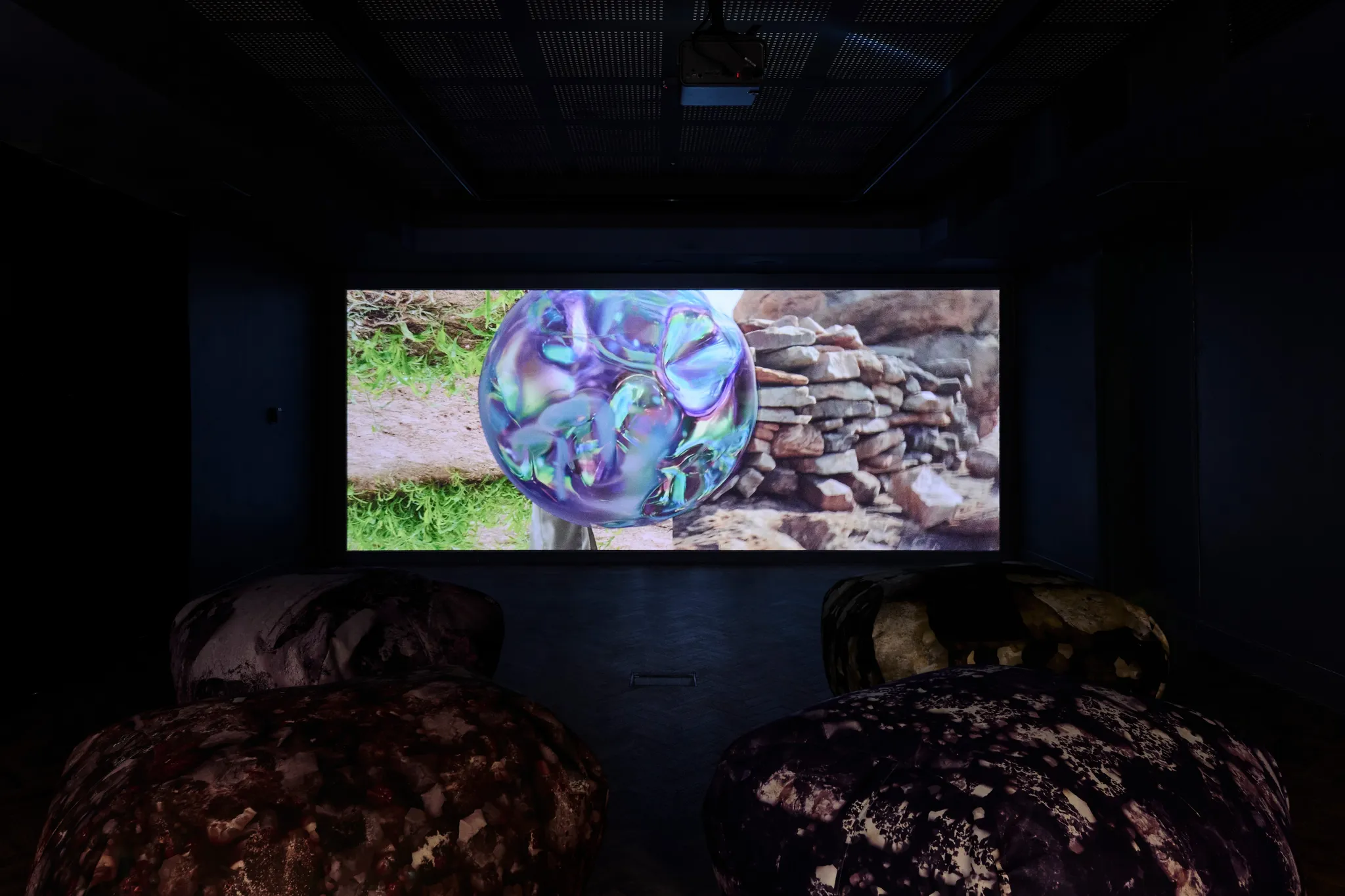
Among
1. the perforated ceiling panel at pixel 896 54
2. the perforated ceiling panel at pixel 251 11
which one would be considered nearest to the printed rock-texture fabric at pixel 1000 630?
the perforated ceiling panel at pixel 896 54

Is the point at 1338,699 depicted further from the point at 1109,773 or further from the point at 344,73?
the point at 344,73

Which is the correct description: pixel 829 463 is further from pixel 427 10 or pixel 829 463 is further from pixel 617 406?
pixel 427 10

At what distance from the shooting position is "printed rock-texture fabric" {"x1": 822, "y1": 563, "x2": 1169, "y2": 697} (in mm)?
2039

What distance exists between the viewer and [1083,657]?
203 cm

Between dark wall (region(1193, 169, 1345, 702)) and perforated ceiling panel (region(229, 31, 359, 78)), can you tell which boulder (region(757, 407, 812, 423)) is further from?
perforated ceiling panel (region(229, 31, 359, 78))

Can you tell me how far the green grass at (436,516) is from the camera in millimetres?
6418

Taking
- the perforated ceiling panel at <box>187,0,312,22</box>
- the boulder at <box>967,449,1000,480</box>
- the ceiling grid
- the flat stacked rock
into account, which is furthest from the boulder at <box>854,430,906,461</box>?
the perforated ceiling panel at <box>187,0,312,22</box>

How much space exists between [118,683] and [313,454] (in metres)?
2.87

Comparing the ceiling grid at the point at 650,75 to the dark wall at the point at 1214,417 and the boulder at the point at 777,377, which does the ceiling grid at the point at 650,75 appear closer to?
the dark wall at the point at 1214,417

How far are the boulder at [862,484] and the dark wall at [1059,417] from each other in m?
1.22

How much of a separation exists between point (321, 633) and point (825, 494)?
546 centimetres

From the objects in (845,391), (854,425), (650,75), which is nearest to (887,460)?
(854,425)

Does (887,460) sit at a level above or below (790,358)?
below

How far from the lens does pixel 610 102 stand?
3902mm
